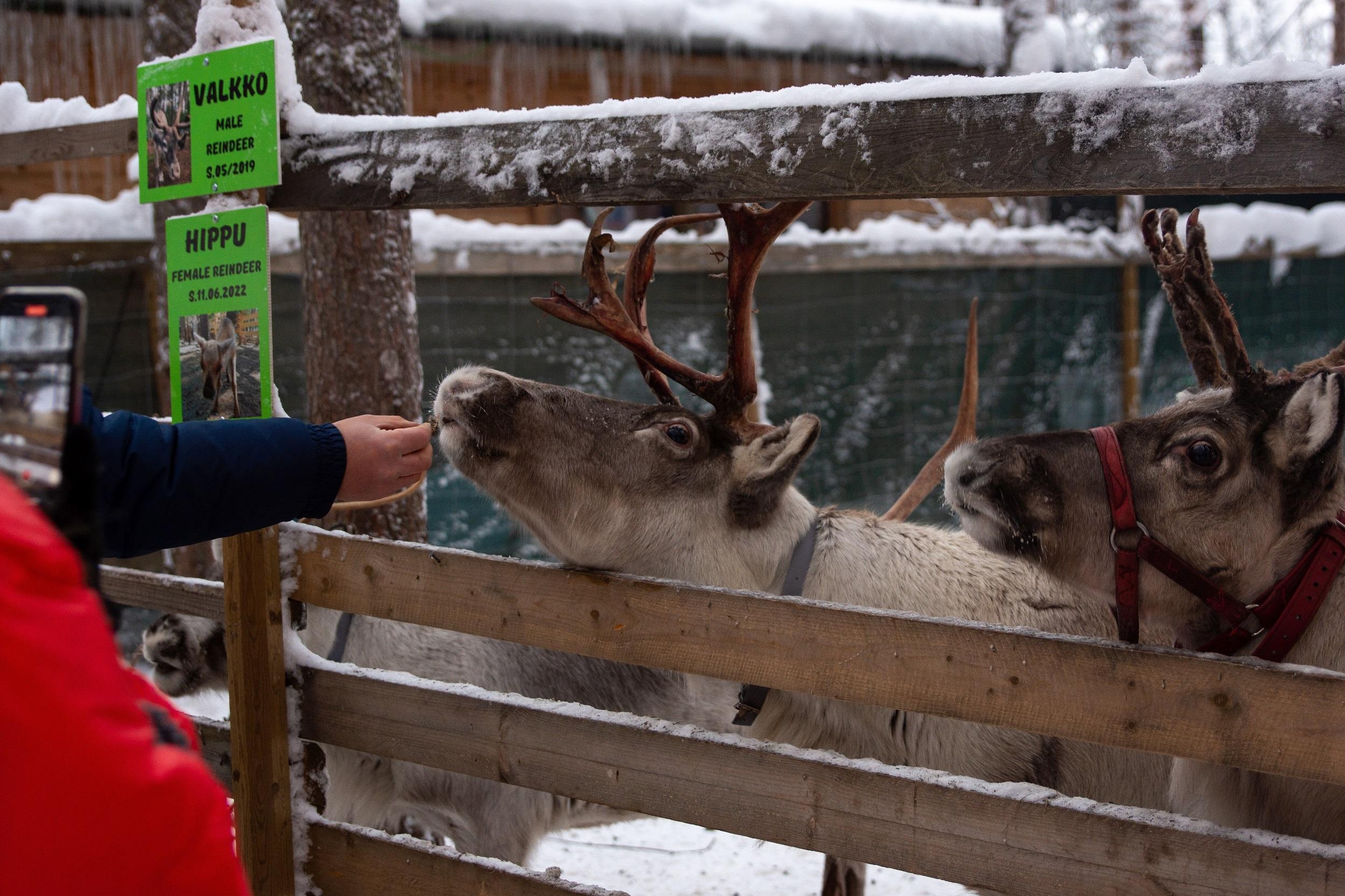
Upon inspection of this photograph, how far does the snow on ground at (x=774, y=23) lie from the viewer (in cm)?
920

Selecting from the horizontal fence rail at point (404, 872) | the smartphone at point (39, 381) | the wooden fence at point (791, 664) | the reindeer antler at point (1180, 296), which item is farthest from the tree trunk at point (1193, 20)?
the smartphone at point (39, 381)

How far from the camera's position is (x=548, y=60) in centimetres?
967

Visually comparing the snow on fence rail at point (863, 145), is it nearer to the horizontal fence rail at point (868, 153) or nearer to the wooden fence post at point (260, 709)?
the horizontal fence rail at point (868, 153)

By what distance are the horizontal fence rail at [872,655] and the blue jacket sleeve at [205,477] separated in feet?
1.75

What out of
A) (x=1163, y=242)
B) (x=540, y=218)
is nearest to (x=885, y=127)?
(x=1163, y=242)

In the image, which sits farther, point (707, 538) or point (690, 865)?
point (690, 865)

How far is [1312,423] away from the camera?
80.9 inches

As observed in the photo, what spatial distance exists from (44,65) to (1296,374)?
9.21m

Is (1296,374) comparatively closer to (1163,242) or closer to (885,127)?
(1163,242)

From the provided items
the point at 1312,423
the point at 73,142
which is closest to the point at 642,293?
the point at 1312,423

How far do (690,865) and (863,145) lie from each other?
310 centimetres

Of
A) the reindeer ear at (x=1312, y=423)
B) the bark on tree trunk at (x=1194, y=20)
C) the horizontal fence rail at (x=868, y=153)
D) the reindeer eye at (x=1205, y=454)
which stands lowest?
the reindeer eye at (x=1205, y=454)

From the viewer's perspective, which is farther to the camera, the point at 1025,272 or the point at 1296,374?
the point at 1025,272

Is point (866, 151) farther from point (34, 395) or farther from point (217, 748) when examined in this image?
point (217, 748)
